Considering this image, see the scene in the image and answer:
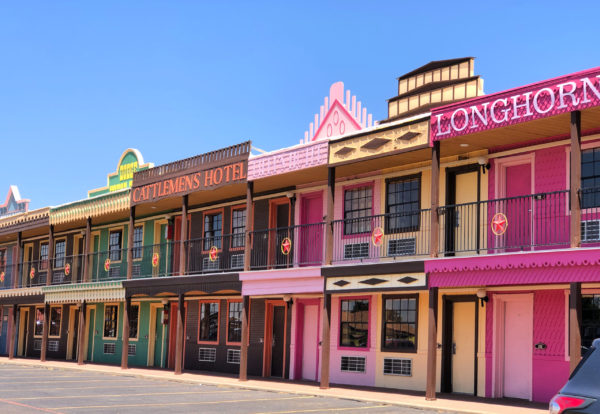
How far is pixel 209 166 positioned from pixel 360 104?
494 centimetres

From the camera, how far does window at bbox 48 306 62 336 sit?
110 ft

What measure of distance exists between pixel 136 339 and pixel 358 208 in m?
12.1

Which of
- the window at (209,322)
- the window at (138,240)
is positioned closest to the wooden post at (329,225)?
the window at (209,322)

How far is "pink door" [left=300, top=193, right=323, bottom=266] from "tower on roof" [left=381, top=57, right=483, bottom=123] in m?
4.18

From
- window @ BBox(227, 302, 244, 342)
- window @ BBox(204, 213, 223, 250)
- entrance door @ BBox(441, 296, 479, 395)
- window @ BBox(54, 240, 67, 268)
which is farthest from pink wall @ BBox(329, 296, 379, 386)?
window @ BBox(54, 240, 67, 268)

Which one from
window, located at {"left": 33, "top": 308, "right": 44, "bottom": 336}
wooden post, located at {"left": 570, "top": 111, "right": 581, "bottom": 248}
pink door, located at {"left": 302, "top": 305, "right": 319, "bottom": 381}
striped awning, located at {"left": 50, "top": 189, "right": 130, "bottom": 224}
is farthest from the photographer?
window, located at {"left": 33, "top": 308, "right": 44, "bottom": 336}

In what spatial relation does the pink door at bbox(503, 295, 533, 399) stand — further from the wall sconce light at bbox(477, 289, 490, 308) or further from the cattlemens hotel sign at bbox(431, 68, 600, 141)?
the cattlemens hotel sign at bbox(431, 68, 600, 141)

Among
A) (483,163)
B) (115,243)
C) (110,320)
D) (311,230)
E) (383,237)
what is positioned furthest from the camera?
(115,243)

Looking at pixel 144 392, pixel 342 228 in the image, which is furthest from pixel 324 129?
pixel 144 392

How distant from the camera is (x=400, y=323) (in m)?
19.3

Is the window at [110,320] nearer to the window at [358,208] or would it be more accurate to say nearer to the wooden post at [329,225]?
the window at [358,208]

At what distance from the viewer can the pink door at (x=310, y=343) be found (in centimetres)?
2169

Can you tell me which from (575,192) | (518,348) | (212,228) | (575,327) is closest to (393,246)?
(518,348)

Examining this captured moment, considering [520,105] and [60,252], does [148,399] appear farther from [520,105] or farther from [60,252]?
[60,252]
